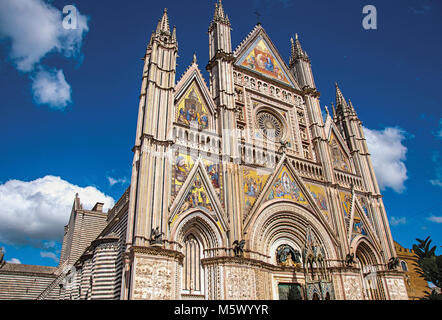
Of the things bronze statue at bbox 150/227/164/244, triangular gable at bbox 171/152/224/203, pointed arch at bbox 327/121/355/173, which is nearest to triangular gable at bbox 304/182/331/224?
pointed arch at bbox 327/121/355/173

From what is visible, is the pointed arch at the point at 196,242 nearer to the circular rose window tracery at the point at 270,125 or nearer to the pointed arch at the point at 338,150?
the circular rose window tracery at the point at 270,125

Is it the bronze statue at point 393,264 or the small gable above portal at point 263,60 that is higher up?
the small gable above portal at point 263,60

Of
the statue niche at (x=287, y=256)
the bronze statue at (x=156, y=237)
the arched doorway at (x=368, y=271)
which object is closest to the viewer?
the bronze statue at (x=156, y=237)

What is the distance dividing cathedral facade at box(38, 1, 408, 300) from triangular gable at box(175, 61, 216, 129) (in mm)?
78

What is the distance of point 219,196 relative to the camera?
62.4ft

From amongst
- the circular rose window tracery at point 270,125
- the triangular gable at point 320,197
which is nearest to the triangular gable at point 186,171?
the circular rose window tracery at point 270,125

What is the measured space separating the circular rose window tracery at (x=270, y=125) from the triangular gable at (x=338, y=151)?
4.94 m

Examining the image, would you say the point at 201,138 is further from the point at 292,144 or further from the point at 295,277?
the point at 295,277

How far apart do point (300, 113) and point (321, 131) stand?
8.02ft

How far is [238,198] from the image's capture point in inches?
760

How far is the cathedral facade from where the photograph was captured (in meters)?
16.6

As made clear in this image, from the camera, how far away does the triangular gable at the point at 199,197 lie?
57.1 feet

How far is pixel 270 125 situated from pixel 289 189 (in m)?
5.91
